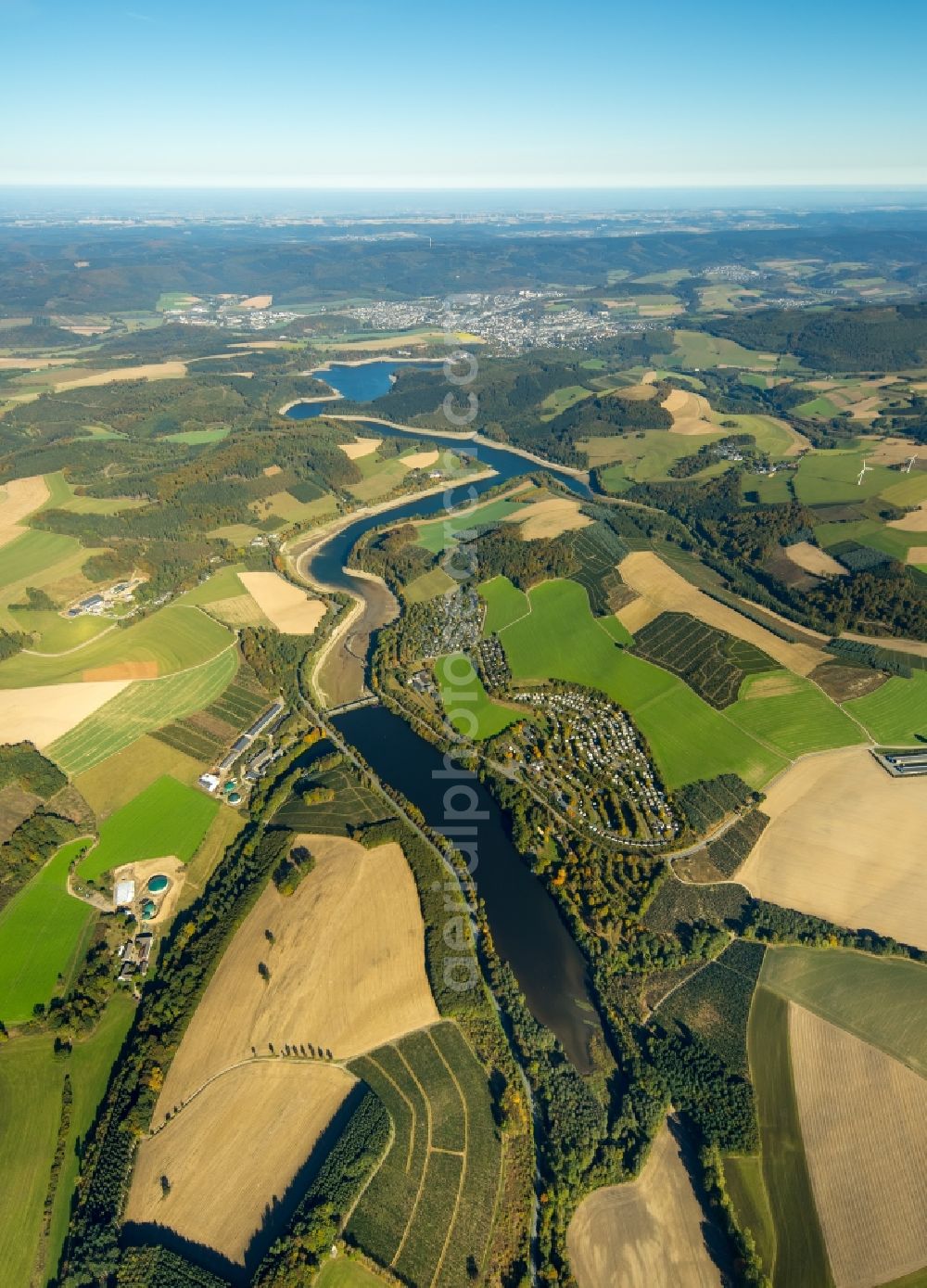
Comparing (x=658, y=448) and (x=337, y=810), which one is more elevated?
(x=658, y=448)

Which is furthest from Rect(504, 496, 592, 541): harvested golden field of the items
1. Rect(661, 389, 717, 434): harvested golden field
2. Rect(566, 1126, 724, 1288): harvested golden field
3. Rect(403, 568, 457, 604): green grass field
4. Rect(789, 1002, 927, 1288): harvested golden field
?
Rect(566, 1126, 724, 1288): harvested golden field

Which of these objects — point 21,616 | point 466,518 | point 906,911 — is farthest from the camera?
point 466,518

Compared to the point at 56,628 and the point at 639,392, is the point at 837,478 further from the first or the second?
the point at 56,628

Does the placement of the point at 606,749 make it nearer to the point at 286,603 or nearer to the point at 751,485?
the point at 286,603

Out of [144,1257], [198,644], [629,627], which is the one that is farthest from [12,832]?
[629,627]

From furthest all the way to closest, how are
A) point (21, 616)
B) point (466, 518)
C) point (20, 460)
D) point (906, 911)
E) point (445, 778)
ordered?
1. point (20, 460)
2. point (466, 518)
3. point (21, 616)
4. point (445, 778)
5. point (906, 911)

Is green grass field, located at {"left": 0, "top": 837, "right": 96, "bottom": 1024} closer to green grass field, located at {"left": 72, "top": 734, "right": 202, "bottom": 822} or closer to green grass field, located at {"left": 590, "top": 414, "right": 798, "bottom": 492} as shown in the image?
green grass field, located at {"left": 72, "top": 734, "right": 202, "bottom": 822}

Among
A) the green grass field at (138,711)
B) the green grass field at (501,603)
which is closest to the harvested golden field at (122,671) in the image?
the green grass field at (138,711)

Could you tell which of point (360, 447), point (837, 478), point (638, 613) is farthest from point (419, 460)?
point (837, 478)
